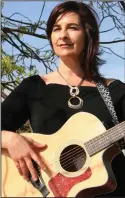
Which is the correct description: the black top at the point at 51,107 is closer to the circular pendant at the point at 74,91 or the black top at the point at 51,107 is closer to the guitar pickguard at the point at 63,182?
the circular pendant at the point at 74,91

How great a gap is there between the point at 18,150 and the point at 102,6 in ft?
2.96

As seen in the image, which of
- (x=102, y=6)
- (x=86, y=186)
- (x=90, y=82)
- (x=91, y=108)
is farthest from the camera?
(x=102, y=6)

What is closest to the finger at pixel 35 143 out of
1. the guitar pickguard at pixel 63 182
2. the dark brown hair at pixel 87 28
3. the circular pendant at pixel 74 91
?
the guitar pickguard at pixel 63 182

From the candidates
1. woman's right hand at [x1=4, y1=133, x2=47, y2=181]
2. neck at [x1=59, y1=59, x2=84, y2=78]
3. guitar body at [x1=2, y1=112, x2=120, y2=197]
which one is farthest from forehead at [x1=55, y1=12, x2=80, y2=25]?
woman's right hand at [x1=4, y1=133, x2=47, y2=181]

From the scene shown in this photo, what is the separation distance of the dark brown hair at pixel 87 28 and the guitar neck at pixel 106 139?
0.29m

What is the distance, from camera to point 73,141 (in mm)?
1188

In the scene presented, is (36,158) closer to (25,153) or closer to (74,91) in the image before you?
(25,153)

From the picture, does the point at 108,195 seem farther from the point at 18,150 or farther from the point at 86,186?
the point at 18,150

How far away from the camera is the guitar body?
1119 mm

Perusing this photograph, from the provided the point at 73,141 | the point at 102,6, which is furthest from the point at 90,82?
the point at 102,6

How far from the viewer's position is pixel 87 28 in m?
1.33

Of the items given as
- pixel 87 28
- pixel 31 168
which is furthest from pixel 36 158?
pixel 87 28

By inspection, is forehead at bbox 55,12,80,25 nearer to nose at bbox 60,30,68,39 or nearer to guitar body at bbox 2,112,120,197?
nose at bbox 60,30,68,39

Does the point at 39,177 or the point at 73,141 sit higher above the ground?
the point at 73,141
